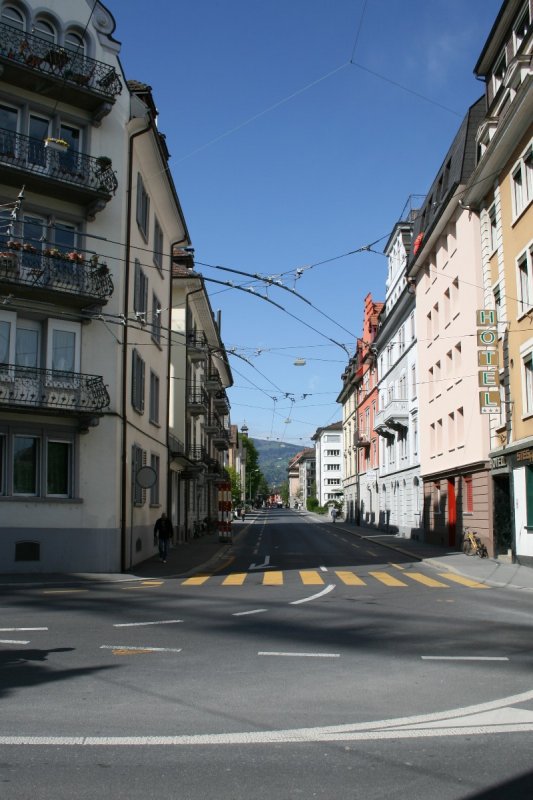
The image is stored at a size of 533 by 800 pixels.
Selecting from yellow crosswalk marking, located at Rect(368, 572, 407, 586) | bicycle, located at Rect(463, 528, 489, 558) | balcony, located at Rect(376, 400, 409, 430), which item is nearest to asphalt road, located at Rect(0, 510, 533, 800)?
yellow crosswalk marking, located at Rect(368, 572, 407, 586)

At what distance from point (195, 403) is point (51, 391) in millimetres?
19646

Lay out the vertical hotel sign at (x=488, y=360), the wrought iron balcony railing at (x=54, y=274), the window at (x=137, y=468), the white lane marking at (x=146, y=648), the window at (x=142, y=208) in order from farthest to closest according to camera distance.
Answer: the window at (x=142, y=208) → the vertical hotel sign at (x=488, y=360) → the window at (x=137, y=468) → the wrought iron balcony railing at (x=54, y=274) → the white lane marking at (x=146, y=648)

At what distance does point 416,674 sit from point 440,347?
29366 mm

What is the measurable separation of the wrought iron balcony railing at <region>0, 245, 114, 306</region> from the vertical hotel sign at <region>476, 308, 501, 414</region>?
39.5ft

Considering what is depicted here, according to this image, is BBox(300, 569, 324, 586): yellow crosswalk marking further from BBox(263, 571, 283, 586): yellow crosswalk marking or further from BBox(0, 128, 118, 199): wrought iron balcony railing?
BBox(0, 128, 118, 199): wrought iron balcony railing

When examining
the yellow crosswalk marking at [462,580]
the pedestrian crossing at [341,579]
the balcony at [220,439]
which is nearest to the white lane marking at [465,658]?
the pedestrian crossing at [341,579]

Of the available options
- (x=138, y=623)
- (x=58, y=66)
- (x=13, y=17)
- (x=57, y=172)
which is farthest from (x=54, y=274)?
(x=138, y=623)

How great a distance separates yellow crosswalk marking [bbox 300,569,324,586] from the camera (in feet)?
63.2

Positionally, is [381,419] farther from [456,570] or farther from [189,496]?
[456,570]

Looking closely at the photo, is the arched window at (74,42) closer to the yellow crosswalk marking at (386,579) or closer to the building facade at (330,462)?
the yellow crosswalk marking at (386,579)

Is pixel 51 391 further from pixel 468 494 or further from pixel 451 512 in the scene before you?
pixel 451 512

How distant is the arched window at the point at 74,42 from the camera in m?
23.4

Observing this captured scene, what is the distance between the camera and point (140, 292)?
1052 inches

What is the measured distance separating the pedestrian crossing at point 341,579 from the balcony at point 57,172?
11.0 meters
